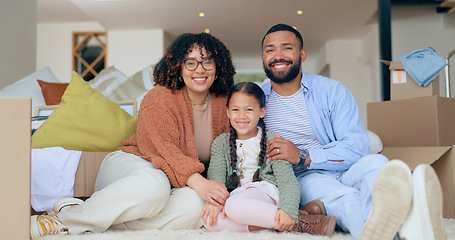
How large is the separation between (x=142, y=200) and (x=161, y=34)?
486cm

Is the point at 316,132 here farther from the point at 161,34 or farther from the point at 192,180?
the point at 161,34

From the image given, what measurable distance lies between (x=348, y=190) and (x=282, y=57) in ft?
1.77

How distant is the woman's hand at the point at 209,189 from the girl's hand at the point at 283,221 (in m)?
0.18

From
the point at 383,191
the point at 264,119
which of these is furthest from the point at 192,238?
the point at 264,119

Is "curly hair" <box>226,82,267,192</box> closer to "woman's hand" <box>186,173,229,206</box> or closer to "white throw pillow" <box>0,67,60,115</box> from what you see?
"woman's hand" <box>186,173,229,206</box>

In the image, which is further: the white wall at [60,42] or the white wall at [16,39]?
the white wall at [60,42]

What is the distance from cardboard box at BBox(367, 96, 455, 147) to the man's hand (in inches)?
31.6

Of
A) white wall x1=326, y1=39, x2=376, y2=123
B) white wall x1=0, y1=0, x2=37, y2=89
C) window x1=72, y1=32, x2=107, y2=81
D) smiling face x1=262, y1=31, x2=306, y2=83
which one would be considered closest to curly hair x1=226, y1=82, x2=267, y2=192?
smiling face x1=262, y1=31, x2=306, y2=83

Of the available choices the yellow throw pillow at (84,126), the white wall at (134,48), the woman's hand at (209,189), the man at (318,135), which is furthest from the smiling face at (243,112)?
the white wall at (134,48)

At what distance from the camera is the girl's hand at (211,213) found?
126cm

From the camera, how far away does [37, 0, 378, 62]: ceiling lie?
468cm

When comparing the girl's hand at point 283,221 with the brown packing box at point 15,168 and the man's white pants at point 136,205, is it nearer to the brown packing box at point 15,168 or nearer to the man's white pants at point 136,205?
the man's white pants at point 136,205

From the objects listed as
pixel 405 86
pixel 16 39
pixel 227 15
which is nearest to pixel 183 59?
pixel 405 86

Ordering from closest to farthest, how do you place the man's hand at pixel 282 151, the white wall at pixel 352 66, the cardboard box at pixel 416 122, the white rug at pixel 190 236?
the white rug at pixel 190 236 < the man's hand at pixel 282 151 < the cardboard box at pixel 416 122 < the white wall at pixel 352 66
